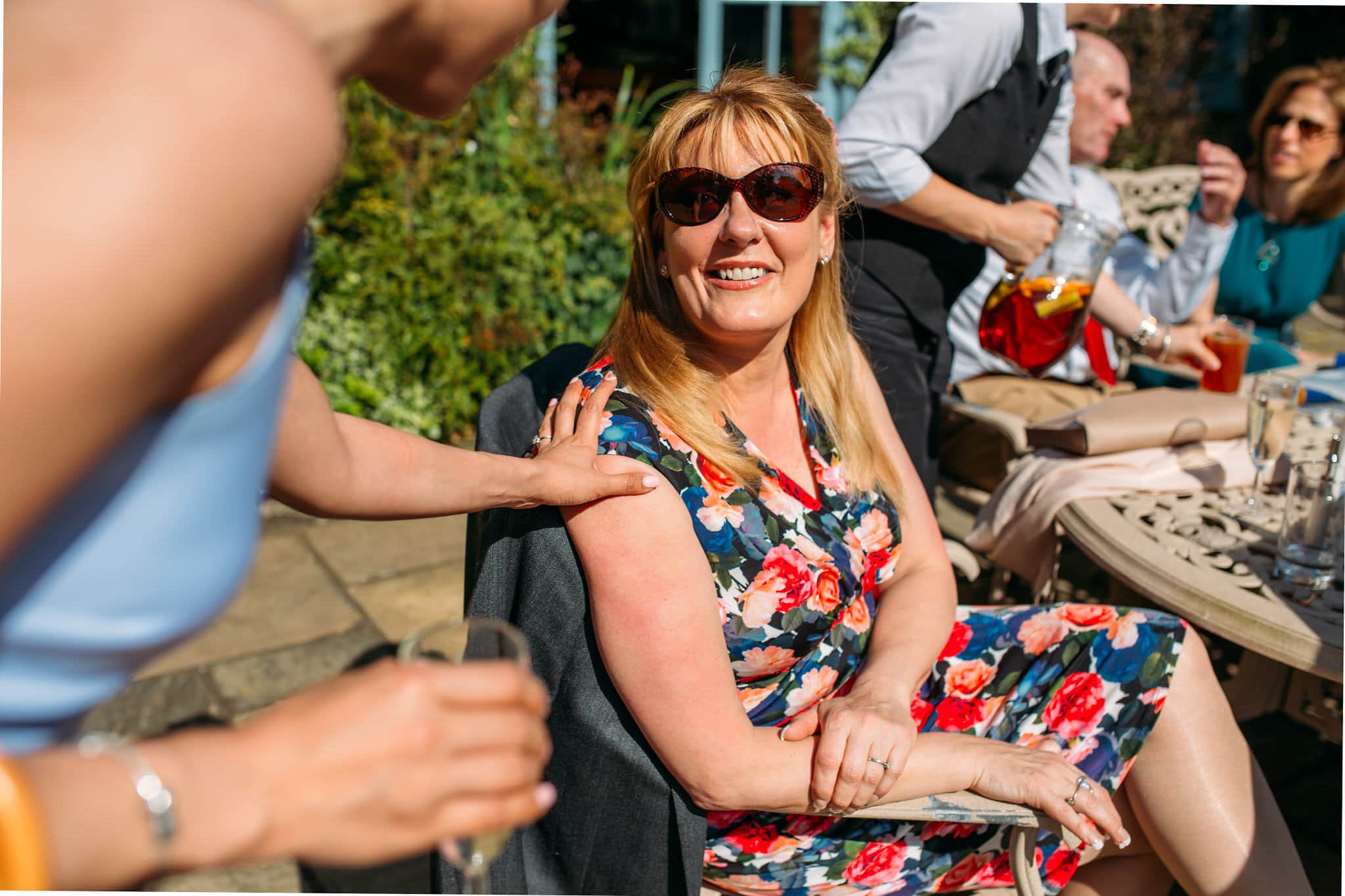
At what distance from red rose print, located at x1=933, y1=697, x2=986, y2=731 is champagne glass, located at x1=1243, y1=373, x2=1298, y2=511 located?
0.88m

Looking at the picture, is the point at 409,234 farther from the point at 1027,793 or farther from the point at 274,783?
the point at 274,783

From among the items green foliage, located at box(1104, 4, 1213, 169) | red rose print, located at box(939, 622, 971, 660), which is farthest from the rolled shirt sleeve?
green foliage, located at box(1104, 4, 1213, 169)

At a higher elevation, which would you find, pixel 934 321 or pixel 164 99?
pixel 164 99

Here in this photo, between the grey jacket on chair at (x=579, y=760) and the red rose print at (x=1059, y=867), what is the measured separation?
686 mm

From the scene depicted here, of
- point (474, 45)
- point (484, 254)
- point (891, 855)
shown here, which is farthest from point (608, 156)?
point (474, 45)

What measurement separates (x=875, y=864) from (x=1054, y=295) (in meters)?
1.41

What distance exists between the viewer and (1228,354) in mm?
3025

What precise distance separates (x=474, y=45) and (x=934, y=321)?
2074mm

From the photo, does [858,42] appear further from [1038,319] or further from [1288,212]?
[1038,319]

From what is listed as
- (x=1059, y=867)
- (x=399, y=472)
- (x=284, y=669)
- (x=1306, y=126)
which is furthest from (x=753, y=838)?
(x=1306, y=126)

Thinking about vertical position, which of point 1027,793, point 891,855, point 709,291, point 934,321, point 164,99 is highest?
point 164,99

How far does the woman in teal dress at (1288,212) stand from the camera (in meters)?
3.80

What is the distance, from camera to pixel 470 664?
0.73 meters

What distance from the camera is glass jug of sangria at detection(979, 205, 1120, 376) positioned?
246 cm
